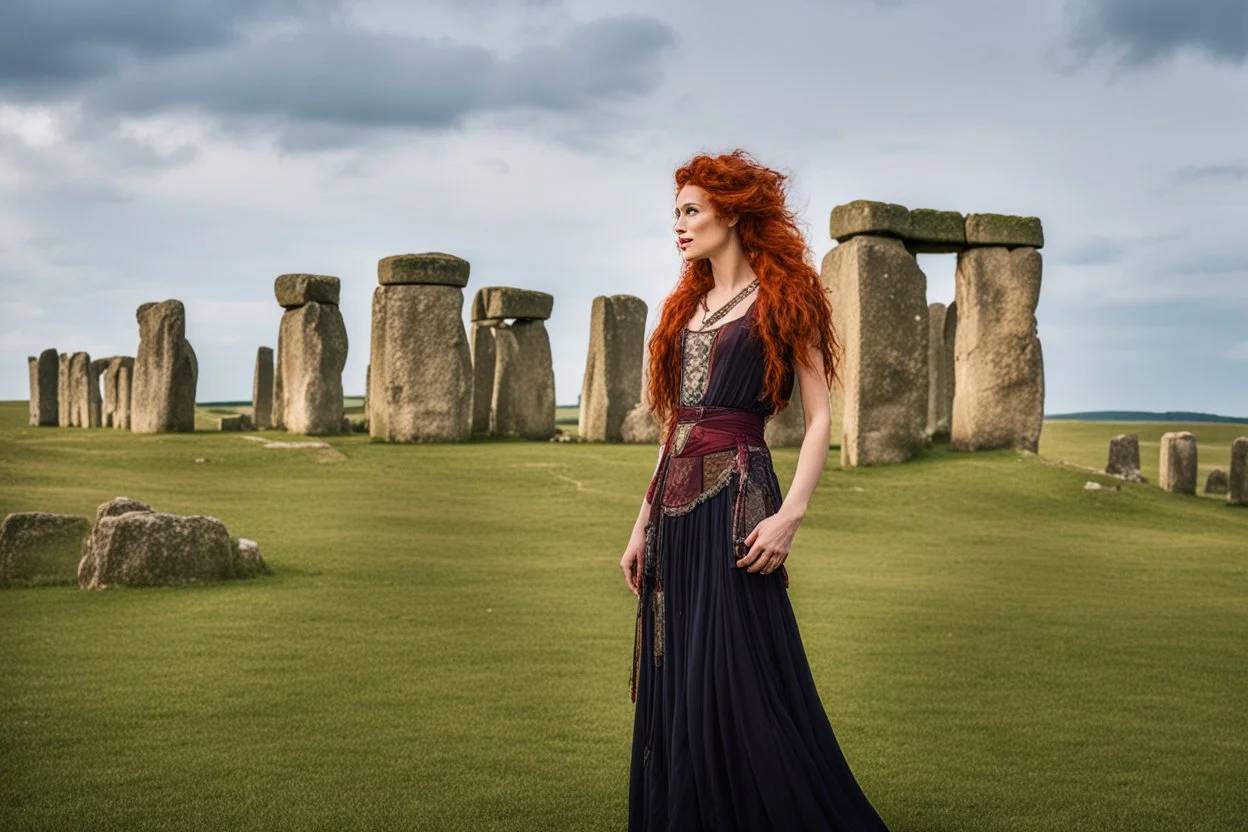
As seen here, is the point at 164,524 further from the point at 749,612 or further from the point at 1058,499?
the point at 1058,499

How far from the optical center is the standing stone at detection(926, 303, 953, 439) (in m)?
29.0

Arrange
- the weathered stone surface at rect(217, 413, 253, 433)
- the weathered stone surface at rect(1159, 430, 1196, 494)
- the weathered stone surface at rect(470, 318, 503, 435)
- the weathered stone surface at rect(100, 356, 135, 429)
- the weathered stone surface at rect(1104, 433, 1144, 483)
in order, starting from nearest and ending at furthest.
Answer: the weathered stone surface at rect(1159, 430, 1196, 494)
the weathered stone surface at rect(1104, 433, 1144, 483)
the weathered stone surface at rect(470, 318, 503, 435)
the weathered stone surface at rect(217, 413, 253, 433)
the weathered stone surface at rect(100, 356, 135, 429)

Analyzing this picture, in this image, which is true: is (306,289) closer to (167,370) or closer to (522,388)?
(167,370)

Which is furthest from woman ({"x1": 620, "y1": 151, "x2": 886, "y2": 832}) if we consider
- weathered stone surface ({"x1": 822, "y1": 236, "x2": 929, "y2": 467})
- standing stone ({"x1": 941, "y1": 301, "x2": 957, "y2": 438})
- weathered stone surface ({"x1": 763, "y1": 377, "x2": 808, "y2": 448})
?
standing stone ({"x1": 941, "y1": 301, "x2": 957, "y2": 438})

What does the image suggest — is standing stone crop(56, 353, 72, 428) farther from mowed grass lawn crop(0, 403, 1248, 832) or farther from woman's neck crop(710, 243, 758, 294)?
woman's neck crop(710, 243, 758, 294)

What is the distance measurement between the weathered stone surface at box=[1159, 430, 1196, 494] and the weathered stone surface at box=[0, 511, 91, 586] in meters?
16.8

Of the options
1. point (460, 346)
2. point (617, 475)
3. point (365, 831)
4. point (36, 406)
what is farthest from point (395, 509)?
point (36, 406)

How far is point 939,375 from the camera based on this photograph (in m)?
29.5

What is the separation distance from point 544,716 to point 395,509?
9.87m

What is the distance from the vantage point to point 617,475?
66.2 ft

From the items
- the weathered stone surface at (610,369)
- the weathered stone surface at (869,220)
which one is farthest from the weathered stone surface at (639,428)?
the weathered stone surface at (869,220)

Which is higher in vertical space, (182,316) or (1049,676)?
(182,316)

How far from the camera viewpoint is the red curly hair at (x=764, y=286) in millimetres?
4875

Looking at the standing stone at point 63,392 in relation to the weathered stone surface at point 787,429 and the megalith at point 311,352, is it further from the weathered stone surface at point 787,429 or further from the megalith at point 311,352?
the weathered stone surface at point 787,429
